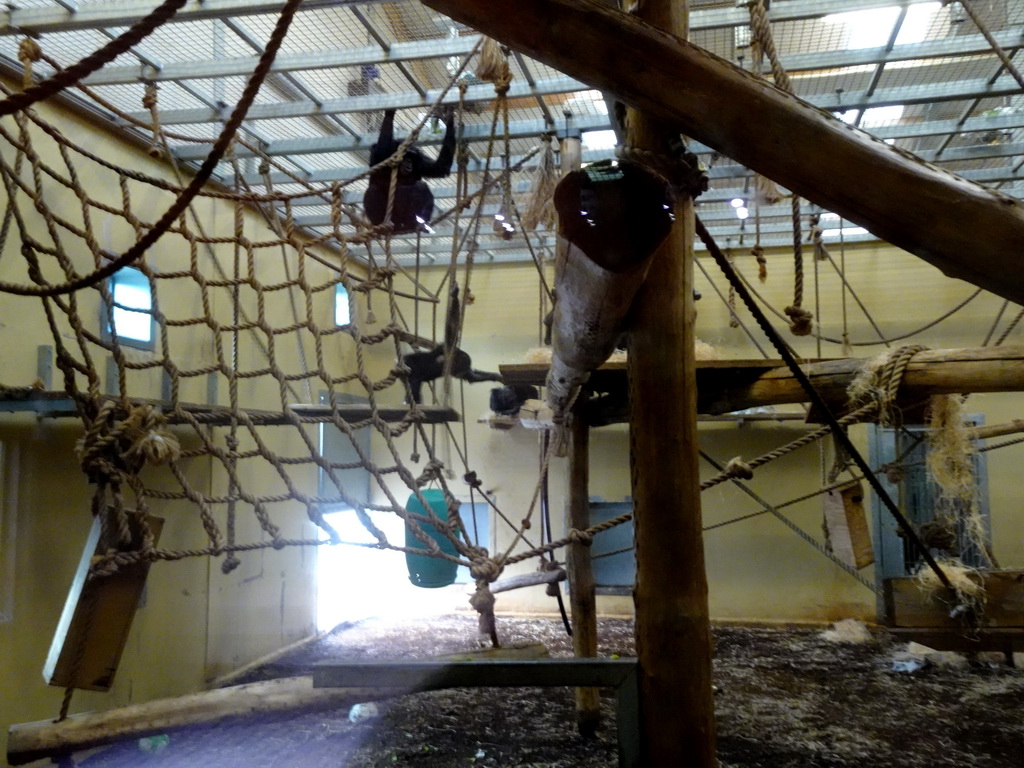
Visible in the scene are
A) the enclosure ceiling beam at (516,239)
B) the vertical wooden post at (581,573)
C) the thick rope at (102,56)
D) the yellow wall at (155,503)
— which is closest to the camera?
the thick rope at (102,56)

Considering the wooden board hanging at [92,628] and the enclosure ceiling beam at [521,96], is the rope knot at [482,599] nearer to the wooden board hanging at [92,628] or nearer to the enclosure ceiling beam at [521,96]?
the wooden board hanging at [92,628]

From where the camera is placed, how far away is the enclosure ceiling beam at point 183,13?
2.53 metres

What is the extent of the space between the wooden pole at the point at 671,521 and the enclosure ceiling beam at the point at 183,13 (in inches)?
66.5

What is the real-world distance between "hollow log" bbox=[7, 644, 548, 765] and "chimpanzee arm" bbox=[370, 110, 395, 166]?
2.39 meters

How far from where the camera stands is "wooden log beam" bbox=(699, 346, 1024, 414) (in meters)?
2.46

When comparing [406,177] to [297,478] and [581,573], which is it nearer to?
[581,573]

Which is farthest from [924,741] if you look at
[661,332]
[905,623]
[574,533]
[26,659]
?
[26,659]

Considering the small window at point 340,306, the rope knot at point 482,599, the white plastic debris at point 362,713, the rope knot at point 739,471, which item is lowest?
the white plastic debris at point 362,713

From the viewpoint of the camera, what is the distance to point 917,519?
5488 mm

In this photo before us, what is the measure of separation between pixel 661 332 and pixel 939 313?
17.6 ft

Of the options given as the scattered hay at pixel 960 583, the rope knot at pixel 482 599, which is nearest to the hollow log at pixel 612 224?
the rope knot at pixel 482 599

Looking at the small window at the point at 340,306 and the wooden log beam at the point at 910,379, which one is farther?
the small window at the point at 340,306

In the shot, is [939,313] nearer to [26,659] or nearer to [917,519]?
[917,519]

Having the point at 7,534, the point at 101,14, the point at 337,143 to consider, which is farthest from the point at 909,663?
the point at 101,14
